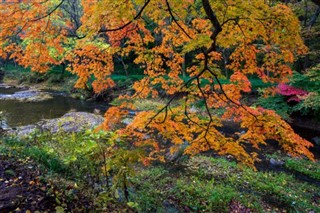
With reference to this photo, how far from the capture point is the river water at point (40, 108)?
15506 millimetres

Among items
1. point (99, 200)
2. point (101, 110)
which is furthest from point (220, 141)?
point (101, 110)

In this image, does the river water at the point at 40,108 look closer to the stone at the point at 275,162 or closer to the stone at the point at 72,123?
the stone at the point at 72,123

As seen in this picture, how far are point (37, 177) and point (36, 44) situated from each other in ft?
8.12

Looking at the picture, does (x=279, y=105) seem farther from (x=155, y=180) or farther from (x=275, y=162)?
(x=155, y=180)

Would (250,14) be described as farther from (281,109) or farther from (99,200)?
(281,109)

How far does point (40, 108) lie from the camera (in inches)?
732

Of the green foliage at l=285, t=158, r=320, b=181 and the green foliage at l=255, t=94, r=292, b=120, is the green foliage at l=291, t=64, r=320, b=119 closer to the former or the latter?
the green foliage at l=255, t=94, r=292, b=120

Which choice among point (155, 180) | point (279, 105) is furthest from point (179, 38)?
point (279, 105)

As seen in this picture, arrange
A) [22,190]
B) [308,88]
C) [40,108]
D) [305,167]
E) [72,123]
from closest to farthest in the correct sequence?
[22,190]
[305,167]
[72,123]
[308,88]
[40,108]

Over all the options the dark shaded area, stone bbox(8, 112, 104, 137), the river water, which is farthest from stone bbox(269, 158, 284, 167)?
the river water

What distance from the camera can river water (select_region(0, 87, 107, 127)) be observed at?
1551 centimetres

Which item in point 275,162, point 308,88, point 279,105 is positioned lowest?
point 275,162

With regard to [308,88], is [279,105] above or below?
below

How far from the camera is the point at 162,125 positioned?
5.85m
